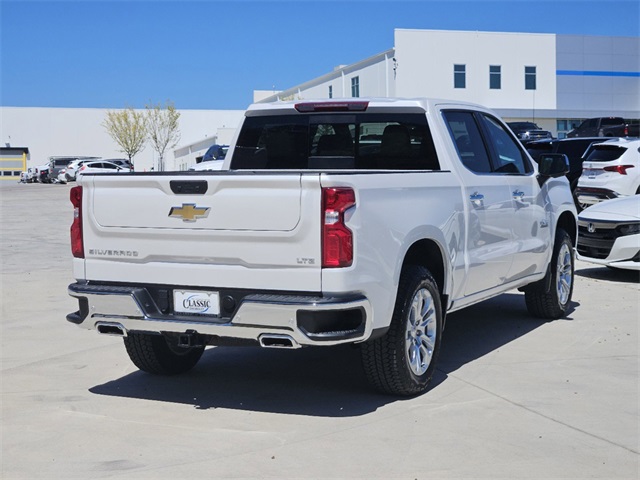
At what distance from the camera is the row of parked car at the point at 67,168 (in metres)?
61.7

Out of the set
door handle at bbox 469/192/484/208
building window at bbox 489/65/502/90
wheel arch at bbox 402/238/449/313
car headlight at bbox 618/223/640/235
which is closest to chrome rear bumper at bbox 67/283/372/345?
wheel arch at bbox 402/238/449/313

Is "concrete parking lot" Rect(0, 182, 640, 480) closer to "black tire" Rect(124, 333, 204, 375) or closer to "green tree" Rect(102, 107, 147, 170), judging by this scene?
"black tire" Rect(124, 333, 204, 375)

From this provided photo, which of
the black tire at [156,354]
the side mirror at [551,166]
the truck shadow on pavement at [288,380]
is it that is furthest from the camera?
the side mirror at [551,166]

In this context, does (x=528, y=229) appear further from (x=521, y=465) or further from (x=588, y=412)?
(x=521, y=465)

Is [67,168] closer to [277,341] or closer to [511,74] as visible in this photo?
[511,74]

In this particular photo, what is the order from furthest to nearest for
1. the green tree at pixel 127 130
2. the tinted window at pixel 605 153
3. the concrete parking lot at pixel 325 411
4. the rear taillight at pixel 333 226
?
the green tree at pixel 127 130, the tinted window at pixel 605 153, the rear taillight at pixel 333 226, the concrete parking lot at pixel 325 411

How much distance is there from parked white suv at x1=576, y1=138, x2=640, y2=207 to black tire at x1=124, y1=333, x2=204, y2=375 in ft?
45.1

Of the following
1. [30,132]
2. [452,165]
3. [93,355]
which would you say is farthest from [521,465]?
[30,132]

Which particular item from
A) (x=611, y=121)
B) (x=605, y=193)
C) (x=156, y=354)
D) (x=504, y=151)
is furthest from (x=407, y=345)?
(x=611, y=121)

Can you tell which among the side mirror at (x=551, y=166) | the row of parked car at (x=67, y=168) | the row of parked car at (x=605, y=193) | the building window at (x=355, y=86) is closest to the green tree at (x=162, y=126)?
the row of parked car at (x=67, y=168)

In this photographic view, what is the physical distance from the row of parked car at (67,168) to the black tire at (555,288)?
4935 cm

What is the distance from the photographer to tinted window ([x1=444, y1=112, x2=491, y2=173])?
7.65 metres

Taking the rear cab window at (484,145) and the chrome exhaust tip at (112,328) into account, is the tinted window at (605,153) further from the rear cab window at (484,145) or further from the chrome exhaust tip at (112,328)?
the chrome exhaust tip at (112,328)

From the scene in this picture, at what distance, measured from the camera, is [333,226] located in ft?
18.6
